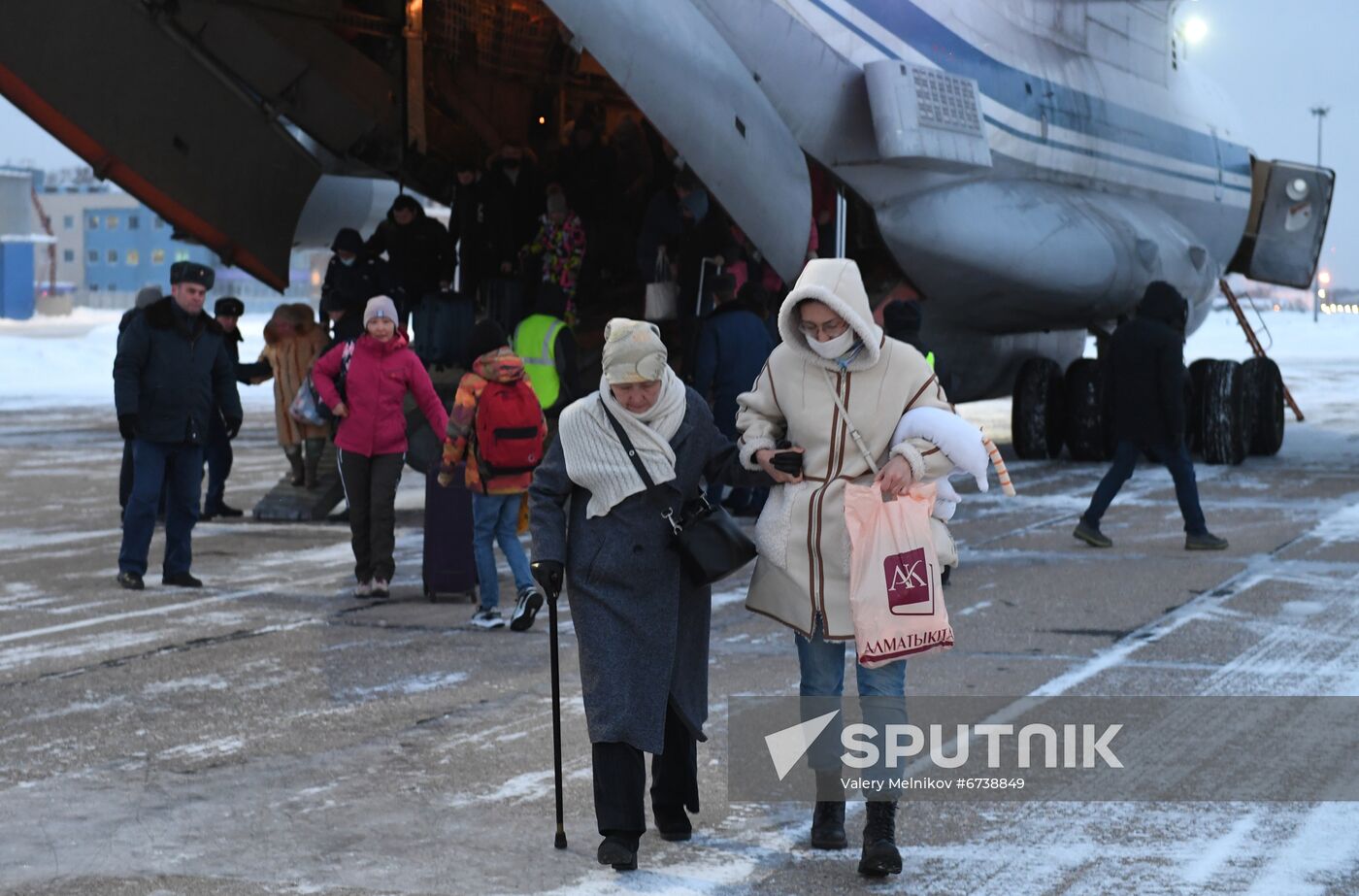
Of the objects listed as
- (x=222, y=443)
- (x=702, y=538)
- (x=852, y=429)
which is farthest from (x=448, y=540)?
(x=852, y=429)

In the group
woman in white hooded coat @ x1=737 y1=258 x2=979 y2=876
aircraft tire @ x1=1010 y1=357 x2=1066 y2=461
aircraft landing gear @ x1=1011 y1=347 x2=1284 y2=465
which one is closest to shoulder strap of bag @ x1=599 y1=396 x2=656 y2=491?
woman in white hooded coat @ x1=737 y1=258 x2=979 y2=876

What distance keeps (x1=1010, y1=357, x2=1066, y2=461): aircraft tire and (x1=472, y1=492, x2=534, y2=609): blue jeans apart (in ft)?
29.7

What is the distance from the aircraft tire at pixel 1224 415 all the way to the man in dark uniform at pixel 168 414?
Result: 10041 mm

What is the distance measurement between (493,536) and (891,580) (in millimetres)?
4187

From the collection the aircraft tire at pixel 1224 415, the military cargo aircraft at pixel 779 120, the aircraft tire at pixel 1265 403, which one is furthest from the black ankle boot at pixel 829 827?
the aircraft tire at pixel 1265 403

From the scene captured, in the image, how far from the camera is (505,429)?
822 cm

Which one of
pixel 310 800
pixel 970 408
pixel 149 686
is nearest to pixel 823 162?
pixel 149 686

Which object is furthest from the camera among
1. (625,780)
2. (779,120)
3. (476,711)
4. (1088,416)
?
(1088,416)

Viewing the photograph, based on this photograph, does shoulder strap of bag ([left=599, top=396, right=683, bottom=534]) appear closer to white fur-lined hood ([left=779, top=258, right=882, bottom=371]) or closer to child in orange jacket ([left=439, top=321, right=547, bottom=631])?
white fur-lined hood ([left=779, top=258, right=882, bottom=371])

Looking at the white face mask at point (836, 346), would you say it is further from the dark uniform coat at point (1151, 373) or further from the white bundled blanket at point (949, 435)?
the dark uniform coat at point (1151, 373)

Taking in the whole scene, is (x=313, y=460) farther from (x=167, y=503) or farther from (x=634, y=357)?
(x=634, y=357)

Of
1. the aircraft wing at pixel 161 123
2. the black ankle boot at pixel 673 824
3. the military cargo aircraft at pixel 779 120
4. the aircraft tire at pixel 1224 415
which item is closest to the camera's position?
the black ankle boot at pixel 673 824

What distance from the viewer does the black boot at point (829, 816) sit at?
482 centimetres

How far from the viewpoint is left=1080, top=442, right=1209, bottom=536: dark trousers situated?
10.6 meters
